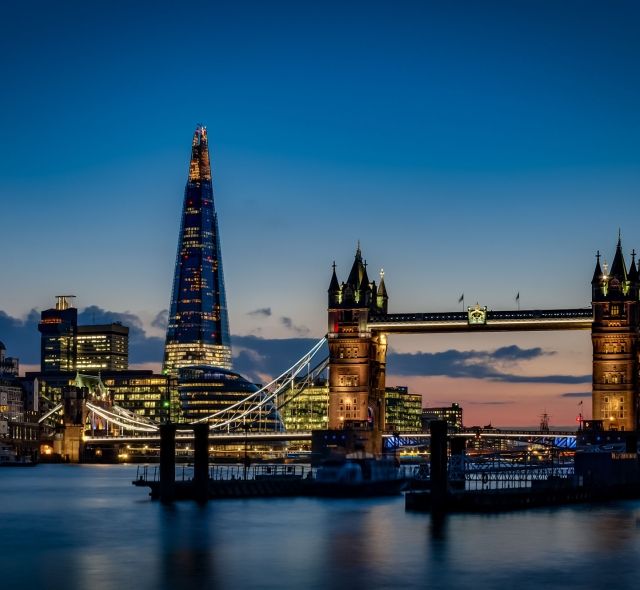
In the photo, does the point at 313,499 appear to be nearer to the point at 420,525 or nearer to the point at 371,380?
the point at 420,525

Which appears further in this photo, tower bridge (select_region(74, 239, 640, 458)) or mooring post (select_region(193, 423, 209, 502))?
tower bridge (select_region(74, 239, 640, 458))

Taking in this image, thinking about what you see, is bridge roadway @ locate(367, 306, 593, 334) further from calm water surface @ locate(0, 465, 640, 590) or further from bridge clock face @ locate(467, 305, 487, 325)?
calm water surface @ locate(0, 465, 640, 590)

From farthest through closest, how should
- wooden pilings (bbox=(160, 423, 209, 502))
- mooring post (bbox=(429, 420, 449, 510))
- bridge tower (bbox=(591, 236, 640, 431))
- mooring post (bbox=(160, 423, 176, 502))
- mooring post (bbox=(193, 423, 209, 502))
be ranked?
bridge tower (bbox=(591, 236, 640, 431))
mooring post (bbox=(160, 423, 176, 502))
wooden pilings (bbox=(160, 423, 209, 502))
mooring post (bbox=(193, 423, 209, 502))
mooring post (bbox=(429, 420, 449, 510))

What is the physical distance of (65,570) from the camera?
69.7 metres

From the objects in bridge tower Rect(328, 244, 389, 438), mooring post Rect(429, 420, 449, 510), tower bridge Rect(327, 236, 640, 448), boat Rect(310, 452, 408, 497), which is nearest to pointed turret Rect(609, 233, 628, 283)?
tower bridge Rect(327, 236, 640, 448)

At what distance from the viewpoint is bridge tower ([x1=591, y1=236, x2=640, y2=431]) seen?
155 metres

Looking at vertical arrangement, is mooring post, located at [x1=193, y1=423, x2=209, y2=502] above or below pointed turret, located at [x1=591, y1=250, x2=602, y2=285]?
below

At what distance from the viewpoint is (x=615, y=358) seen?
155375mm

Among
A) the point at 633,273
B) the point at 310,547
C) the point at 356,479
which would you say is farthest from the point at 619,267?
the point at 310,547

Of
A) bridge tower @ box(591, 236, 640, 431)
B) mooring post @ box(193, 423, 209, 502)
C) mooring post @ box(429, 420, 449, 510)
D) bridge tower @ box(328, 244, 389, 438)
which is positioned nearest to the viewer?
mooring post @ box(429, 420, 449, 510)

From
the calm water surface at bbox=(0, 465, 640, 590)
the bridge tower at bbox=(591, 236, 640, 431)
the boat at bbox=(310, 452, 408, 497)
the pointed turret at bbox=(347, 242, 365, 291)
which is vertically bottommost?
the calm water surface at bbox=(0, 465, 640, 590)

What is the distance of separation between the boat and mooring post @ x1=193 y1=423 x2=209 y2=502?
504 inches

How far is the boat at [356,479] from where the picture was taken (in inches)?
4323

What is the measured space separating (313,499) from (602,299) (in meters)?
59.0
